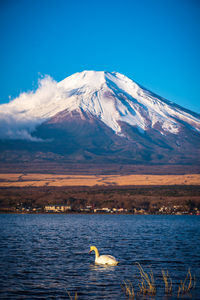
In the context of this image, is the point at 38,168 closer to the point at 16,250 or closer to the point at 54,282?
the point at 16,250

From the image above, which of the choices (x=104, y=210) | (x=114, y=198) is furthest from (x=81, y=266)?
(x=114, y=198)

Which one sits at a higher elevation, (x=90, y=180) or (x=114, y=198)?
(x=90, y=180)

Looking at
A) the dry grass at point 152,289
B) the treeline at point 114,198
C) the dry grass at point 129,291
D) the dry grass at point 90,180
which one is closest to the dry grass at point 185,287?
the dry grass at point 152,289

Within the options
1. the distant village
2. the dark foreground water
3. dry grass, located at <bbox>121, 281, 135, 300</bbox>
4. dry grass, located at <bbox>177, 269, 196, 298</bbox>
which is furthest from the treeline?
dry grass, located at <bbox>121, 281, 135, 300</bbox>

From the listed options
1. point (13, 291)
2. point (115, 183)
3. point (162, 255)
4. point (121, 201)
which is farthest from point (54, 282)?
point (115, 183)

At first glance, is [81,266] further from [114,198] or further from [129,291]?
[114,198]

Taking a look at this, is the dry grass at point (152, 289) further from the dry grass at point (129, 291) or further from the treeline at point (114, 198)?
the treeline at point (114, 198)

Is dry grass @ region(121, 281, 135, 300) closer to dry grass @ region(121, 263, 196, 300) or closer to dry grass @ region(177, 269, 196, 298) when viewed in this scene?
dry grass @ region(121, 263, 196, 300)
